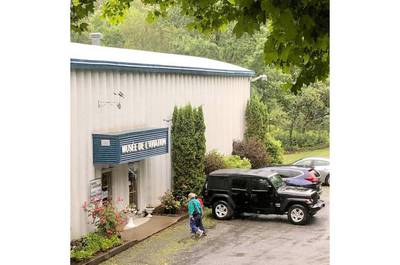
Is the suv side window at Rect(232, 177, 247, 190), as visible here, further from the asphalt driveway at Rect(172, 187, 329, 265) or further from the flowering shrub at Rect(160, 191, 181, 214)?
the flowering shrub at Rect(160, 191, 181, 214)

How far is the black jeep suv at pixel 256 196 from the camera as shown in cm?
1565

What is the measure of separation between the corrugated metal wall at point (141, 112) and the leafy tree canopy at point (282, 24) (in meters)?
5.00

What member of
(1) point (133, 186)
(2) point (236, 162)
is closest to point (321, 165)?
(2) point (236, 162)

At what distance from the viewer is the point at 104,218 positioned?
13.0 meters

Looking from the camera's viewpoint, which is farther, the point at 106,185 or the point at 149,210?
the point at 149,210

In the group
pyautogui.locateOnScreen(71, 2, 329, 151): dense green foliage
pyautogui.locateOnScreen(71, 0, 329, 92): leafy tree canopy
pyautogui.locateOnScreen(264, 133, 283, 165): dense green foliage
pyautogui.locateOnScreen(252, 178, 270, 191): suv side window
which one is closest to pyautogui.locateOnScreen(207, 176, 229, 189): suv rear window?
pyautogui.locateOnScreen(252, 178, 270, 191): suv side window

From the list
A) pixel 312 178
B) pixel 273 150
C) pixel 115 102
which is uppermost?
pixel 115 102

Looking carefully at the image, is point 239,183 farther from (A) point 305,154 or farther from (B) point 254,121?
(A) point 305,154

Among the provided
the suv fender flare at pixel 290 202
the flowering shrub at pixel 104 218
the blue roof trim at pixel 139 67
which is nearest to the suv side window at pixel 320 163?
the blue roof trim at pixel 139 67

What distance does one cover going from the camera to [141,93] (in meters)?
16.7

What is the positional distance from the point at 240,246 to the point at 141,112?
5347mm

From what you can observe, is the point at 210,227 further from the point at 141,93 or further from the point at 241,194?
the point at 141,93

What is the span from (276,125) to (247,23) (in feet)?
94.3
